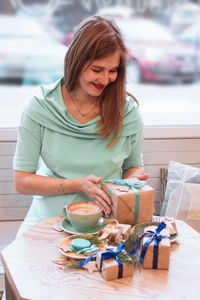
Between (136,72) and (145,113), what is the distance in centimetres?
25

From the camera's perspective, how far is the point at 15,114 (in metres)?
2.45

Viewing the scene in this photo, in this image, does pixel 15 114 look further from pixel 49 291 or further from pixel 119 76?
pixel 49 291

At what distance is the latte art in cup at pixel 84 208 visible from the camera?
145cm

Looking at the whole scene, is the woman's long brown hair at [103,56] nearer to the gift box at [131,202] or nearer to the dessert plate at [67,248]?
the gift box at [131,202]

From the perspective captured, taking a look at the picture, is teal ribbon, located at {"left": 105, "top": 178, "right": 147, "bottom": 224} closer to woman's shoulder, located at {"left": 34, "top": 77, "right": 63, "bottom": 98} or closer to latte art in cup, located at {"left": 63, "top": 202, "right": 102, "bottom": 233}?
latte art in cup, located at {"left": 63, "top": 202, "right": 102, "bottom": 233}

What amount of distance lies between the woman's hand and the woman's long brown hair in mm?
263

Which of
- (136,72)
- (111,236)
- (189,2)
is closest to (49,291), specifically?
(111,236)

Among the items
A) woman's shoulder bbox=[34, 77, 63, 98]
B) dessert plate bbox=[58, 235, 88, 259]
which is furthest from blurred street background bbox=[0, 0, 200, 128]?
dessert plate bbox=[58, 235, 88, 259]

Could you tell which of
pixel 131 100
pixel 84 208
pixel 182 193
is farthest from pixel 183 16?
pixel 84 208

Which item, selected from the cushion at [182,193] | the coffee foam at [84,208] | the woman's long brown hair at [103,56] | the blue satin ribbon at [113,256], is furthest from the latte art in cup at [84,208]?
the cushion at [182,193]

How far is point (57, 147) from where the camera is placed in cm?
180

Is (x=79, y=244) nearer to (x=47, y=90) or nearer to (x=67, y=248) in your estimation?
(x=67, y=248)

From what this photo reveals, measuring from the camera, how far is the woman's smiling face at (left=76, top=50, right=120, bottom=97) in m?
1.67

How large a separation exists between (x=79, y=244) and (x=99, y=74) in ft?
2.30
